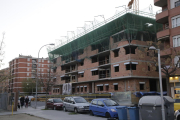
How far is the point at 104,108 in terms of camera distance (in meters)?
16.1

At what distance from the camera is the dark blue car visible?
1536 cm

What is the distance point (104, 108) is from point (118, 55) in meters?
20.2

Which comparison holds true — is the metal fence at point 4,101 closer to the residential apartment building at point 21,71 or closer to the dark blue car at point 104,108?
the dark blue car at point 104,108

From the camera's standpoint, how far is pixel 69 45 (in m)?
48.6

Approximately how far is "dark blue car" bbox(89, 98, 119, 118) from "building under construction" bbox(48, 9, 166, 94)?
39.2ft

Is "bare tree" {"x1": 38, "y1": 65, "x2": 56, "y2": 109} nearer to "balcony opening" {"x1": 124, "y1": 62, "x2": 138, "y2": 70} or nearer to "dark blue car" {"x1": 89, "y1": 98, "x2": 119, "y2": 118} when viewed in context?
"dark blue car" {"x1": 89, "y1": 98, "x2": 119, "y2": 118}

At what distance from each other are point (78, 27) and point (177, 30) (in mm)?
22936

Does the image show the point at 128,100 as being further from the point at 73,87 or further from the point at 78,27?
the point at 73,87

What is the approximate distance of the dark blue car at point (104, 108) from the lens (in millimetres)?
15363

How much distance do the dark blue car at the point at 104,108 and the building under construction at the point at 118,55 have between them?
470 inches

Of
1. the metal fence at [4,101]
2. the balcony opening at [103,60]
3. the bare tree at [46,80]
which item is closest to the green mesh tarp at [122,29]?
the balcony opening at [103,60]

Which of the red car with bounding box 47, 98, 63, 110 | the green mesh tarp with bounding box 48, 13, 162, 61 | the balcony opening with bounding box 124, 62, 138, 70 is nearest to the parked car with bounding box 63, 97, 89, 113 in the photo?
the red car with bounding box 47, 98, 63, 110

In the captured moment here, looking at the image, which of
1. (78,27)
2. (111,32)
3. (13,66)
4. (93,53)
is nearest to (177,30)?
(111,32)

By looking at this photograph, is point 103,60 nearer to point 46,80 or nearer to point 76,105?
point 46,80
